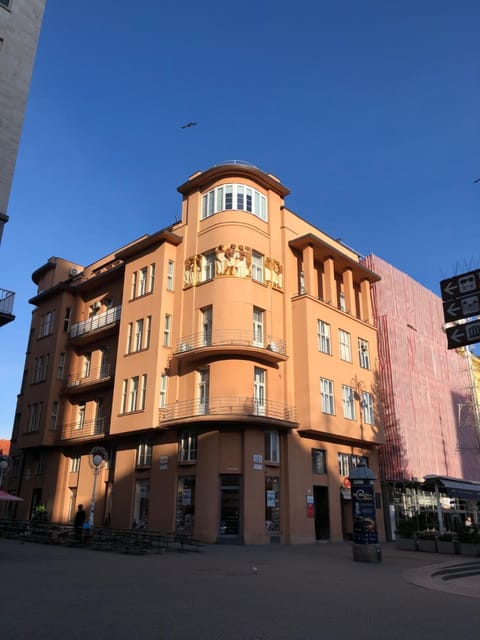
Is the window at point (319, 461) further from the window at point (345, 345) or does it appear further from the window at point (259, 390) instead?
the window at point (345, 345)

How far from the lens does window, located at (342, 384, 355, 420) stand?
33.3 meters

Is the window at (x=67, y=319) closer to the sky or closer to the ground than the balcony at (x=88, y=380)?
closer to the sky

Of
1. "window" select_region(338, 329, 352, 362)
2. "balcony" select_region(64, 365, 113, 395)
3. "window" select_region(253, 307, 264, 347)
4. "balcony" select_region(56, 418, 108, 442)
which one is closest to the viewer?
"window" select_region(253, 307, 264, 347)

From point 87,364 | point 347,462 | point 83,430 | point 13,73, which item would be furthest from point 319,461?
point 13,73

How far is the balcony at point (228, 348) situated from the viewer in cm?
2814

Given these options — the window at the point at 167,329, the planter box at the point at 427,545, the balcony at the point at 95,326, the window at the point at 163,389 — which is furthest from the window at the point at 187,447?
the planter box at the point at 427,545

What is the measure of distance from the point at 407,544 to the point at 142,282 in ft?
69.5

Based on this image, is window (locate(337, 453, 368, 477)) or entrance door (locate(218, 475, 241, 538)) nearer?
entrance door (locate(218, 475, 241, 538))

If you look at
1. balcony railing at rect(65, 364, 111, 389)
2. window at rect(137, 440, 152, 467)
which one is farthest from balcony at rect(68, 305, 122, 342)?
window at rect(137, 440, 152, 467)

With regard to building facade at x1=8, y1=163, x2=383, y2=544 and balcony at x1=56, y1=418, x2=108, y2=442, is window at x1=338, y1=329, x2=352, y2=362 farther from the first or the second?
balcony at x1=56, y1=418, x2=108, y2=442

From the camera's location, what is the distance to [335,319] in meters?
34.4

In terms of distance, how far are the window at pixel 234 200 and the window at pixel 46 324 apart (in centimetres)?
1604

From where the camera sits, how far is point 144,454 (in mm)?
31312

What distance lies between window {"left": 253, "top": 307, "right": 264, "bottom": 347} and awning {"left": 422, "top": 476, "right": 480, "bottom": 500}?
11742mm
